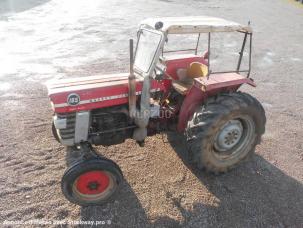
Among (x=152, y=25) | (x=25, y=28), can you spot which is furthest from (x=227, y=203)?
(x=25, y=28)

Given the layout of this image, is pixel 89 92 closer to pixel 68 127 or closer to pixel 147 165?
pixel 68 127

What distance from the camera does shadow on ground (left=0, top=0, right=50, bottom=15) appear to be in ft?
51.9

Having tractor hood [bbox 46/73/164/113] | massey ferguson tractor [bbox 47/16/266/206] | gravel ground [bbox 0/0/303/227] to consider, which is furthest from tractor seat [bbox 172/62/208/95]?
gravel ground [bbox 0/0/303/227]

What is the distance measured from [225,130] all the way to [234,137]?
24cm

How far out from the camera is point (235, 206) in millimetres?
3951

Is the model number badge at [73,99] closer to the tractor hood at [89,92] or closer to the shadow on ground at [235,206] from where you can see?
the tractor hood at [89,92]

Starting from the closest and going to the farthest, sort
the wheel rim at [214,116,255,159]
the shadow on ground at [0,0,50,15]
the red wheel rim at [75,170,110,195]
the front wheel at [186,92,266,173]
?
the red wheel rim at [75,170,110,195] → the front wheel at [186,92,266,173] → the wheel rim at [214,116,255,159] → the shadow on ground at [0,0,50,15]

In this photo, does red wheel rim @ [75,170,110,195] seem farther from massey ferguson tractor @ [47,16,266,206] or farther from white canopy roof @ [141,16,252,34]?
white canopy roof @ [141,16,252,34]

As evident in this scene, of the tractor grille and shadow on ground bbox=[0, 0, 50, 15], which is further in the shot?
shadow on ground bbox=[0, 0, 50, 15]

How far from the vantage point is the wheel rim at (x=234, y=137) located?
4316 mm

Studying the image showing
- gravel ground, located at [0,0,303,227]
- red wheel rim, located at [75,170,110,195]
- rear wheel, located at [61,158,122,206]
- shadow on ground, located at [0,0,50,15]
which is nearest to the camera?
rear wheel, located at [61,158,122,206]

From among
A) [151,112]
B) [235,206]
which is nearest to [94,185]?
[151,112]

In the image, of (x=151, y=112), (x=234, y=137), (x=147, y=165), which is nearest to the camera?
(x=151, y=112)

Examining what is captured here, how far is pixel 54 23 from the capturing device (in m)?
13.3
